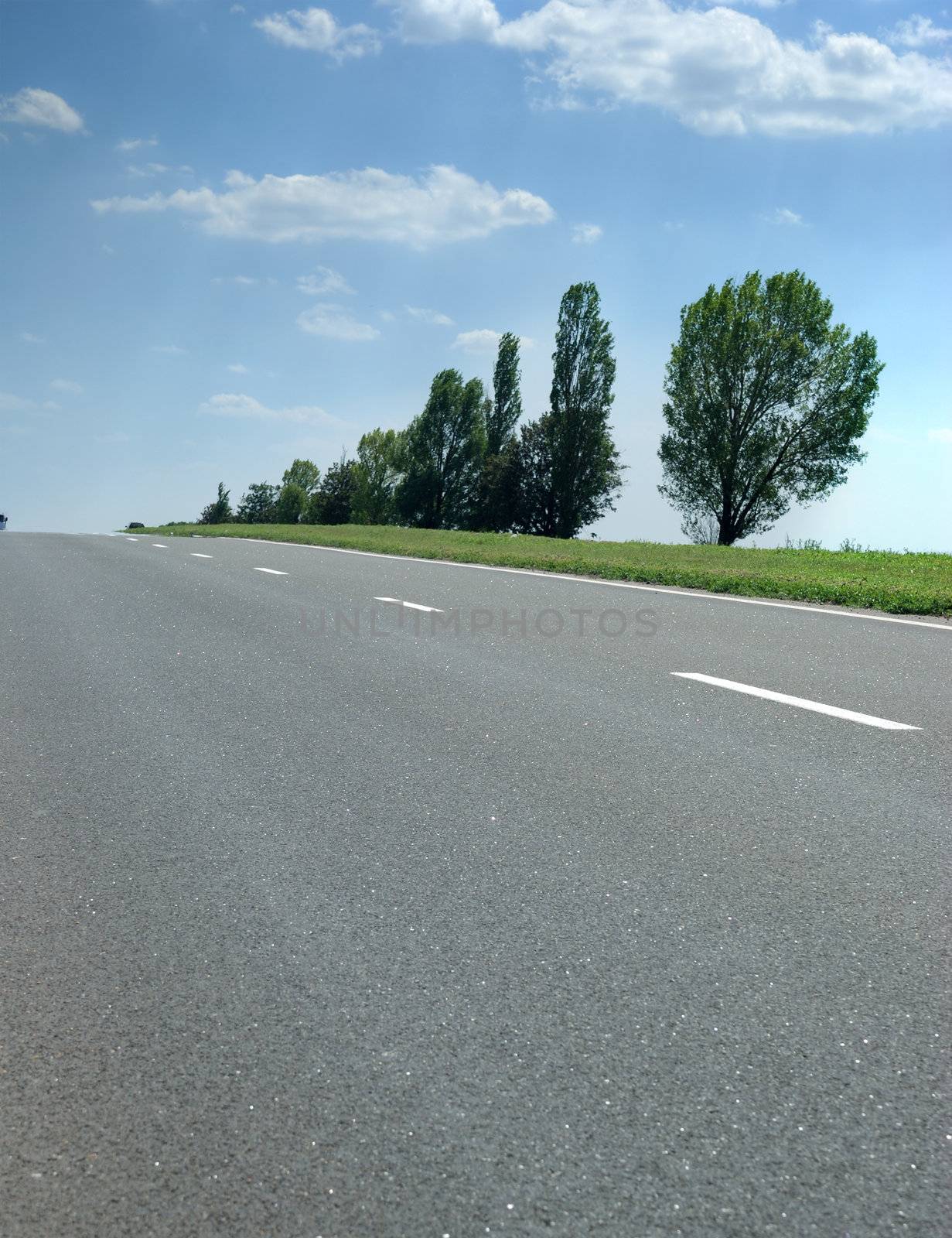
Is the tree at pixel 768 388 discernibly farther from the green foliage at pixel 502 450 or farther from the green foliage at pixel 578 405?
the green foliage at pixel 502 450

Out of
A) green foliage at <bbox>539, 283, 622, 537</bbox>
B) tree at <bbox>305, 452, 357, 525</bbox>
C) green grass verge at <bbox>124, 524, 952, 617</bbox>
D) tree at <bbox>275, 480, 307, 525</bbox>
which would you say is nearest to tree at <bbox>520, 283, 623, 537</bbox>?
green foliage at <bbox>539, 283, 622, 537</bbox>

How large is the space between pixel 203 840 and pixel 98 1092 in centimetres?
185

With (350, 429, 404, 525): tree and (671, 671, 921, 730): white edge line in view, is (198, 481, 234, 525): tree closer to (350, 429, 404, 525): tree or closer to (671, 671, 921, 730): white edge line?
(350, 429, 404, 525): tree

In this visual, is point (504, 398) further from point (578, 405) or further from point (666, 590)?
point (666, 590)

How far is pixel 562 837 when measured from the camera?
14.3ft

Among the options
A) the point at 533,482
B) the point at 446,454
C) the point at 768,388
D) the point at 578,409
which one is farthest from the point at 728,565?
the point at 446,454

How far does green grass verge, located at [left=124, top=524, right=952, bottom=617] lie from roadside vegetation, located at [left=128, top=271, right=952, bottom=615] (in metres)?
0.05

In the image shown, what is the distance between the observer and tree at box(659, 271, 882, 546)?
53219 millimetres

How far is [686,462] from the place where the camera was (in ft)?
181

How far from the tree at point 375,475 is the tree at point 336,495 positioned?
29.8 feet

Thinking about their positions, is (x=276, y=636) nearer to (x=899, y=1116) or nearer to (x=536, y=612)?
(x=536, y=612)

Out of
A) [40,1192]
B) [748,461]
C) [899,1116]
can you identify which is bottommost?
[40,1192]

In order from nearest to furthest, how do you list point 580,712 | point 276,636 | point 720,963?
1. point 720,963
2. point 580,712
3. point 276,636

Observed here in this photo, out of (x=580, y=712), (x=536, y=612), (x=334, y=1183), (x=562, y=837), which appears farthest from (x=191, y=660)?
(x=334, y=1183)
